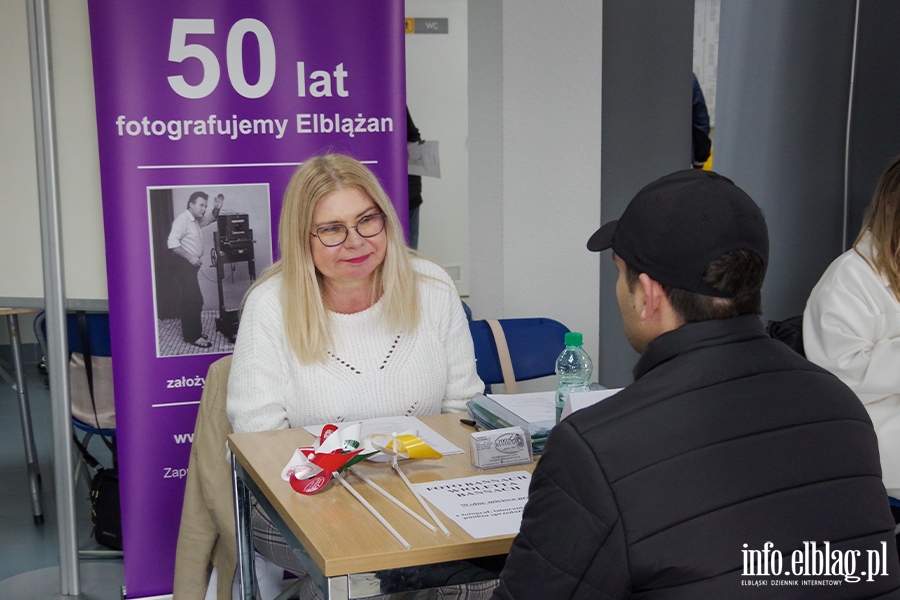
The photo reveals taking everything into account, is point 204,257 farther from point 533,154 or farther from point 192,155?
point 533,154

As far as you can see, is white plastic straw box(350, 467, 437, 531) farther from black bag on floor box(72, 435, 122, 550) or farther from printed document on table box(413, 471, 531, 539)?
black bag on floor box(72, 435, 122, 550)

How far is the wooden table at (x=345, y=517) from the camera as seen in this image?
129 cm

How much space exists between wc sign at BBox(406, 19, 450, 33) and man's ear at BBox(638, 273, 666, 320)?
5.02m

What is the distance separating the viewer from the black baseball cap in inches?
41.6

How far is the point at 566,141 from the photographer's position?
3.14m

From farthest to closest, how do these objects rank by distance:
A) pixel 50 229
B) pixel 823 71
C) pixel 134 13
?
1. pixel 823 71
2. pixel 50 229
3. pixel 134 13

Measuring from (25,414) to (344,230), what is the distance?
81.3 inches

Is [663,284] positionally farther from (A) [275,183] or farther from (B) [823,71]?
→ (B) [823,71]

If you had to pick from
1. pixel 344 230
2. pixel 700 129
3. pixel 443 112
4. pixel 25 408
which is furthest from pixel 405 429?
pixel 443 112

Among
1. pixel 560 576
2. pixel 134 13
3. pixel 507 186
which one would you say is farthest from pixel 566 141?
pixel 560 576

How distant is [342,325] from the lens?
7.08ft

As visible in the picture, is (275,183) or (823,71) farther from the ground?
(823,71)

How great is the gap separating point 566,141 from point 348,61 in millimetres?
845

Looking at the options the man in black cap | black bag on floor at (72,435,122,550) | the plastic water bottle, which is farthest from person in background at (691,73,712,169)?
the man in black cap
